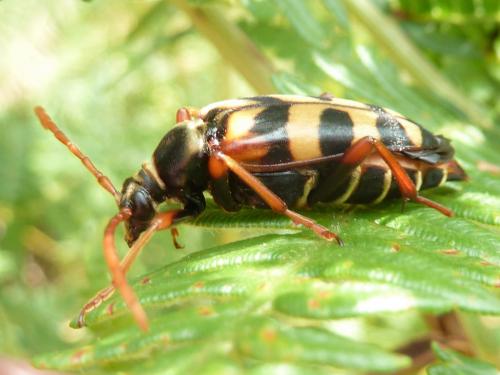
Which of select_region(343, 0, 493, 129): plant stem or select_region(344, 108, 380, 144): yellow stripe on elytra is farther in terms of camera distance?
select_region(343, 0, 493, 129): plant stem

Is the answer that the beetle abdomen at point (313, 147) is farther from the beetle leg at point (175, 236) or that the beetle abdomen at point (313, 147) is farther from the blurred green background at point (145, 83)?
the blurred green background at point (145, 83)

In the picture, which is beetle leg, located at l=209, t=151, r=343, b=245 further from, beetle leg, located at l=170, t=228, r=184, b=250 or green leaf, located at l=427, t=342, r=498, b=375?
green leaf, located at l=427, t=342, r=498, b=375

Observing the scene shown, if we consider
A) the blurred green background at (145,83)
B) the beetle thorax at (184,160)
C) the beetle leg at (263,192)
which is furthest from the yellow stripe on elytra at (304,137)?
the blurred green background at (145,83)

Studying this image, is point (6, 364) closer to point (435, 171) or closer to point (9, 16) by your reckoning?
point (435, 171)

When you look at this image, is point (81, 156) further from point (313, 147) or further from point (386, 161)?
point (386, 161)

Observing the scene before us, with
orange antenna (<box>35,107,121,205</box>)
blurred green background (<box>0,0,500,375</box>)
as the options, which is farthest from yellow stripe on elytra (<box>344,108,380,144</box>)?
orange antenna (<box>35,107,121,205</box>)

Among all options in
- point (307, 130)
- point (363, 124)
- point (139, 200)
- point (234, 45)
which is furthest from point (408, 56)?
point (139, 200)

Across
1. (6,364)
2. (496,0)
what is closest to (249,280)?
(6,364)
